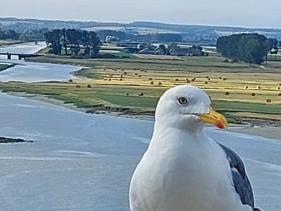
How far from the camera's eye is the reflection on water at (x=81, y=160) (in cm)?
1310

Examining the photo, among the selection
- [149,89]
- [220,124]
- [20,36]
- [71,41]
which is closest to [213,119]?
[220,124]

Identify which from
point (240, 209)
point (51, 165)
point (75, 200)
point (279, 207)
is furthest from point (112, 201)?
point (240, 209)

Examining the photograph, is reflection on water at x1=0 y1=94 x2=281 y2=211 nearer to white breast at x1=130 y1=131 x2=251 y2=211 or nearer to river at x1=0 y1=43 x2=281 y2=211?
river at x1=0 y1=43 x2=281 y2=211

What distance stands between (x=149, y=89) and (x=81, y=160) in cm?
1645

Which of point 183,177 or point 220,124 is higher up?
point 220,124

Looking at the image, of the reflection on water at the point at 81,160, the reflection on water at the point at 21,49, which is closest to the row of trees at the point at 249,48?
the reflection on water at the point at 21,49

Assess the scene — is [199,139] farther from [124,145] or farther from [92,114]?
[92,114]

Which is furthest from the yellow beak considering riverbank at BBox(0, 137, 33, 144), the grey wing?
riverbank at BBox(0, 137, 33, 144)

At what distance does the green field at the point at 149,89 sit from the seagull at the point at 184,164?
2156 cm

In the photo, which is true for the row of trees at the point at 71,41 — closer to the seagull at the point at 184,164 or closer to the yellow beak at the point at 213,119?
the seagull at the point at 184,164

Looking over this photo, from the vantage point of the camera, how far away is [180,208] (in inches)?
109

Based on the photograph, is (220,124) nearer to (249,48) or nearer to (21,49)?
(249,48)

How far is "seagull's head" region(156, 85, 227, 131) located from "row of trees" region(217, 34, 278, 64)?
59.0m

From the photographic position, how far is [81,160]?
676 inches
